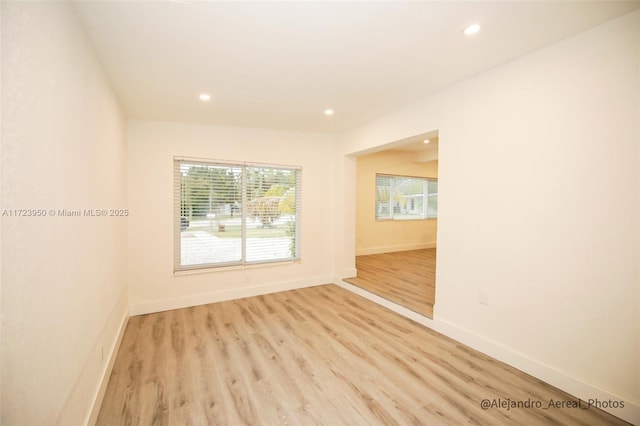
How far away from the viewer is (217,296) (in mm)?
3900

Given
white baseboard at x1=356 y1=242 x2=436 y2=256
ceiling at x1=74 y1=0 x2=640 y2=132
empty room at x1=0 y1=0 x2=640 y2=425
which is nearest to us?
empty room at x1=0 y1=0 x2=640 y2=425

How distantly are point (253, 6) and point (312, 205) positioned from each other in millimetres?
3194

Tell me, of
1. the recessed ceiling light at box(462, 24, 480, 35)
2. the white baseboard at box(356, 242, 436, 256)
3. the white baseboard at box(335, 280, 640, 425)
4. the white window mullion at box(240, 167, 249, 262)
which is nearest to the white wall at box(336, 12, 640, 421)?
the white baseboard at box(335, 280, 640, 425)

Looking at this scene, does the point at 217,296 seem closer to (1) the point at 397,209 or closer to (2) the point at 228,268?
(2) the point at 228,268

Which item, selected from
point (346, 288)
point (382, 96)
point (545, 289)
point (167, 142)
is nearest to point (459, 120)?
point (382, 96)

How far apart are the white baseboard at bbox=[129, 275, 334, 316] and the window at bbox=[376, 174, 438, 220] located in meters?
3.02

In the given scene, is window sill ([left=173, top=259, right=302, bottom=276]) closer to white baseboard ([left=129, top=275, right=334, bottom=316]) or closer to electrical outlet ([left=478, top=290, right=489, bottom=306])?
white baseboard ([left=129, top=275, right=334, bottom=316])

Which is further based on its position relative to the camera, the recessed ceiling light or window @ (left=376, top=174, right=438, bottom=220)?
window @ (left=376, top=174, right=438, bottom=220)

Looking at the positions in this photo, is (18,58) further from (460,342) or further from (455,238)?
(460,342)

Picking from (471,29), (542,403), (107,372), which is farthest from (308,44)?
(542,403)

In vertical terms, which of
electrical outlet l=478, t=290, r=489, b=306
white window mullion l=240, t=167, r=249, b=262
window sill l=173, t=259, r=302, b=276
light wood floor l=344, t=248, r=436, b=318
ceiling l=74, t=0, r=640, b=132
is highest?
ceiling l=74, t=0, r=640, b=132

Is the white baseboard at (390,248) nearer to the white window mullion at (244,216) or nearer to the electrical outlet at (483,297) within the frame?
the white window mullion at (244,216)

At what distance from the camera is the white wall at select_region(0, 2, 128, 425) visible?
3.04 ft

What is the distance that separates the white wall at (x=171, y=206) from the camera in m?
3.52
